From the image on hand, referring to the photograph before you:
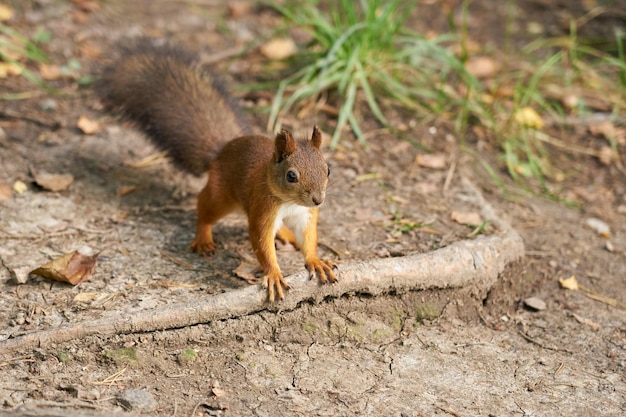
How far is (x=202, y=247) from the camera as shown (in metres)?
2.75

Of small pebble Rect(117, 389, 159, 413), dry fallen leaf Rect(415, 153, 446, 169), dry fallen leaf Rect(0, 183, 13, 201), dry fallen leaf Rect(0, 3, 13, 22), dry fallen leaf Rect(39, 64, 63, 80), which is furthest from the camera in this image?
dry fallen leaf Rect(0, 3, 13, 22)

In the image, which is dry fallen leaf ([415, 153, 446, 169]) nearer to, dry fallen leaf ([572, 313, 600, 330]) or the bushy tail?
the bushy tail

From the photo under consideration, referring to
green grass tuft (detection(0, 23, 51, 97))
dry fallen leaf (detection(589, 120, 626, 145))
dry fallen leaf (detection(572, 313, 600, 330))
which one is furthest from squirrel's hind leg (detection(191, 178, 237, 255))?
dry fallen leaf (detection(589, 120, 626, 145))

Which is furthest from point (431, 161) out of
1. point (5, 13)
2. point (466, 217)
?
point (5, 13)

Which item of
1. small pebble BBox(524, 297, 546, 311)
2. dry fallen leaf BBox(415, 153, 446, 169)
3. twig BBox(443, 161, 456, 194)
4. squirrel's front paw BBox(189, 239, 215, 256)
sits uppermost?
dry fallen leaf BBox(415, 153, 446, 169)

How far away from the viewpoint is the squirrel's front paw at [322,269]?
7.89 ft

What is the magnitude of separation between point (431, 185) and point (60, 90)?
192 cm

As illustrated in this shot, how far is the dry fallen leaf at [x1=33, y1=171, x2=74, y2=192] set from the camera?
3.02m

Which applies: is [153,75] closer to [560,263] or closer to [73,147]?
[73,147]

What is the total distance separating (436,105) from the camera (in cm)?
393

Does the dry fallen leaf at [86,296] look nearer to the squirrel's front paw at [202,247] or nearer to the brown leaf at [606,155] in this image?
the squirrel's front paw at [202,247]

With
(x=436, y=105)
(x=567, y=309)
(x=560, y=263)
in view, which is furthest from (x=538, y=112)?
(x=567, y=309)

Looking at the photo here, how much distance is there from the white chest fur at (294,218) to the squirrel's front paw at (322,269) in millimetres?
136

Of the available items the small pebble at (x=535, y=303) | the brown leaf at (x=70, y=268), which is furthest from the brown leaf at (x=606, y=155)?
the brown leaf at (x=70, y=268)
